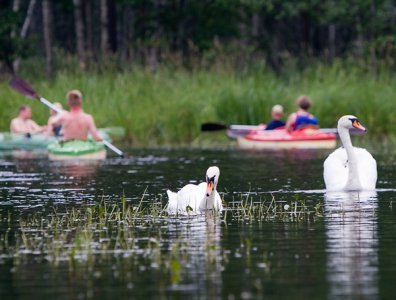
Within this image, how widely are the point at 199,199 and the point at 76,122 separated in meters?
10.9

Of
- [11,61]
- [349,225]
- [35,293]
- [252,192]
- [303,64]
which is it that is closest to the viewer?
[35,293]

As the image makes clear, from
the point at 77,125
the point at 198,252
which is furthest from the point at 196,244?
the point at 77,125

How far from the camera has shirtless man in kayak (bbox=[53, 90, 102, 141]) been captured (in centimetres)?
2581

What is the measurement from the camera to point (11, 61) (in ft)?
138

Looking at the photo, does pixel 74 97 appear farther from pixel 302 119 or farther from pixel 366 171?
pixel 366 171

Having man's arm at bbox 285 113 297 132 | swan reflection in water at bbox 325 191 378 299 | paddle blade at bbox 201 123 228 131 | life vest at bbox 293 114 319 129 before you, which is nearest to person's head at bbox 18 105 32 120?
paddle blade at bbox 201 123 228 131

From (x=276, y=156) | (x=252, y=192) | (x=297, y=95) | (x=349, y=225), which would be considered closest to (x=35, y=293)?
(x=349, y=225)

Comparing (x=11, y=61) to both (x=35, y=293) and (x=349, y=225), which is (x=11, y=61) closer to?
(x=349, y=225)

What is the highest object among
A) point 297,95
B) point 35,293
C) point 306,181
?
point 297,95

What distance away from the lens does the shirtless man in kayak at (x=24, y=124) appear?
99.2 ft

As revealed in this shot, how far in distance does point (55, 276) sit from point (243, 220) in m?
4.20

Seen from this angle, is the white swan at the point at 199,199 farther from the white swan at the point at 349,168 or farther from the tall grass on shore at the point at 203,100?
the tall grass on shore at the point at 203,100

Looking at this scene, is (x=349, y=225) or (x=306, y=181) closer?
(x=349, y=225)

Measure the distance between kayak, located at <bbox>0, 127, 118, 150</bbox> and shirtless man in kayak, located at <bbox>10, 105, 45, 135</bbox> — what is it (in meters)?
0.19
